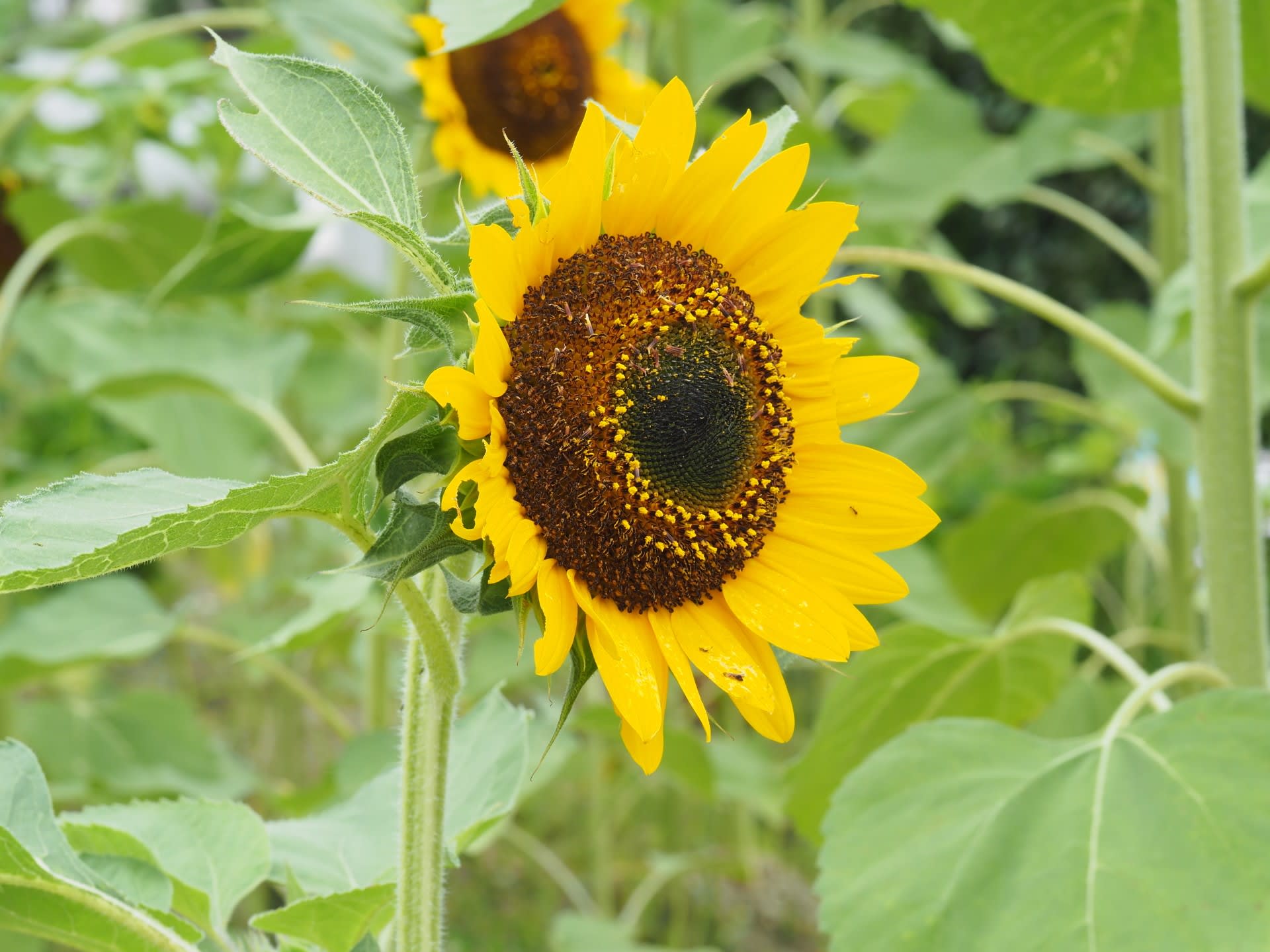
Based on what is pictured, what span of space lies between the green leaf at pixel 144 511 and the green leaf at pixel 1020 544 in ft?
4.20

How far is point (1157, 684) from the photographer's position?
0.72m

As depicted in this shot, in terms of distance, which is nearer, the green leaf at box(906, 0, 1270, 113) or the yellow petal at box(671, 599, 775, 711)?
the yellow petal at box(671, 599, 775, 711)

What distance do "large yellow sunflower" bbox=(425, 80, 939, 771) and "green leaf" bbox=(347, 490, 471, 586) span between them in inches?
0.7

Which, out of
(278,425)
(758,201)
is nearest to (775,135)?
(758,201)

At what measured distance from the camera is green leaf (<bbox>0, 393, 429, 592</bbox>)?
42 centimetres

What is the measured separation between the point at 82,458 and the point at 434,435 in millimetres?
1850

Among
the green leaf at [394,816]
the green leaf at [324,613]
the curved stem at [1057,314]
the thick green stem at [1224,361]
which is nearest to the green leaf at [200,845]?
the green leaf at [394,816]

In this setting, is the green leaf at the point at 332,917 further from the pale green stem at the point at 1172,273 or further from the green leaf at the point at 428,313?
the pale green stem at the point at 1172,273

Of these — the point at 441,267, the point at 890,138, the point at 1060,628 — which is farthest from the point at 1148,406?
the point at 441,267

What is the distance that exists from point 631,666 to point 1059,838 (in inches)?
10.9

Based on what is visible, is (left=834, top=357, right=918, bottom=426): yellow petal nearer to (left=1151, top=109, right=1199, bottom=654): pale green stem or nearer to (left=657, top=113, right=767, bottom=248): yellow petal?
(left=657, top=113, right=767, bottom=248): yellow petal

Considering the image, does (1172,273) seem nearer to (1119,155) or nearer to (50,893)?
(1119,155)

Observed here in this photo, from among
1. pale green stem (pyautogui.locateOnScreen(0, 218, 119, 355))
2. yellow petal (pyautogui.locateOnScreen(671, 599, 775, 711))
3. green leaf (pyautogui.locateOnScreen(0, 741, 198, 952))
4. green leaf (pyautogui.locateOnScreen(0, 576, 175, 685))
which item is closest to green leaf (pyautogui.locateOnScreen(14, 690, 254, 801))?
green leaf (pyautogui.locateOnScreen(0, 576, 175, 685))

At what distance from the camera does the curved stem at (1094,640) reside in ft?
2.48
